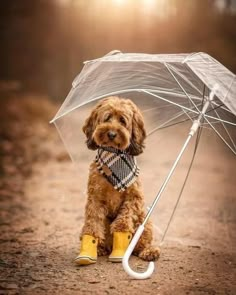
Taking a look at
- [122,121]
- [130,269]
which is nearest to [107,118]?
[122,121]

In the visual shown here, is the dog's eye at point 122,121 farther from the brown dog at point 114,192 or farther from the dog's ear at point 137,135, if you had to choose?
the dog's ear at point 137,135

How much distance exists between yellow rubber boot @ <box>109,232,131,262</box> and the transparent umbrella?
26 centimetres

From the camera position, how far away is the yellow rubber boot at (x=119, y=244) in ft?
13.7

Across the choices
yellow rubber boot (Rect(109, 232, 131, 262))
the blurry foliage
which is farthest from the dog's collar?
the blurry foliage

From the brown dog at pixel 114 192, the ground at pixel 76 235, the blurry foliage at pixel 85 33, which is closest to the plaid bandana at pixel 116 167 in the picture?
the brown dog at pixel 114 192

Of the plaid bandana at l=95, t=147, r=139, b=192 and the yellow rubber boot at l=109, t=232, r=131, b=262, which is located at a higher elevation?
the plaid bandana at l=95, t=147, r=139, b=192

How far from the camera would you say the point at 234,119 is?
448 cm

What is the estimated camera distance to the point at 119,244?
4.19m

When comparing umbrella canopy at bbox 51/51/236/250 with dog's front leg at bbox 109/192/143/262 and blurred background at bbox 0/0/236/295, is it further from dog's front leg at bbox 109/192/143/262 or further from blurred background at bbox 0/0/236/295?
dog's front leg at bbox 109/192/143/262

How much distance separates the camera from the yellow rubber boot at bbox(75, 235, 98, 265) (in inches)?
162

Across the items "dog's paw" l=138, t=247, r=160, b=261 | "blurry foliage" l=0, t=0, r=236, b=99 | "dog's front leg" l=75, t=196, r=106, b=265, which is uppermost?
"dog's front leg" l=75, t=196, r=106, b=265

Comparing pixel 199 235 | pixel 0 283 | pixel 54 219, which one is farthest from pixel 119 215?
pixel 54 219

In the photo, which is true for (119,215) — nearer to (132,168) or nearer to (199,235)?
(132,168)

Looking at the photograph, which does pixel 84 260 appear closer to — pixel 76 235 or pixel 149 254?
pixel 149 254
